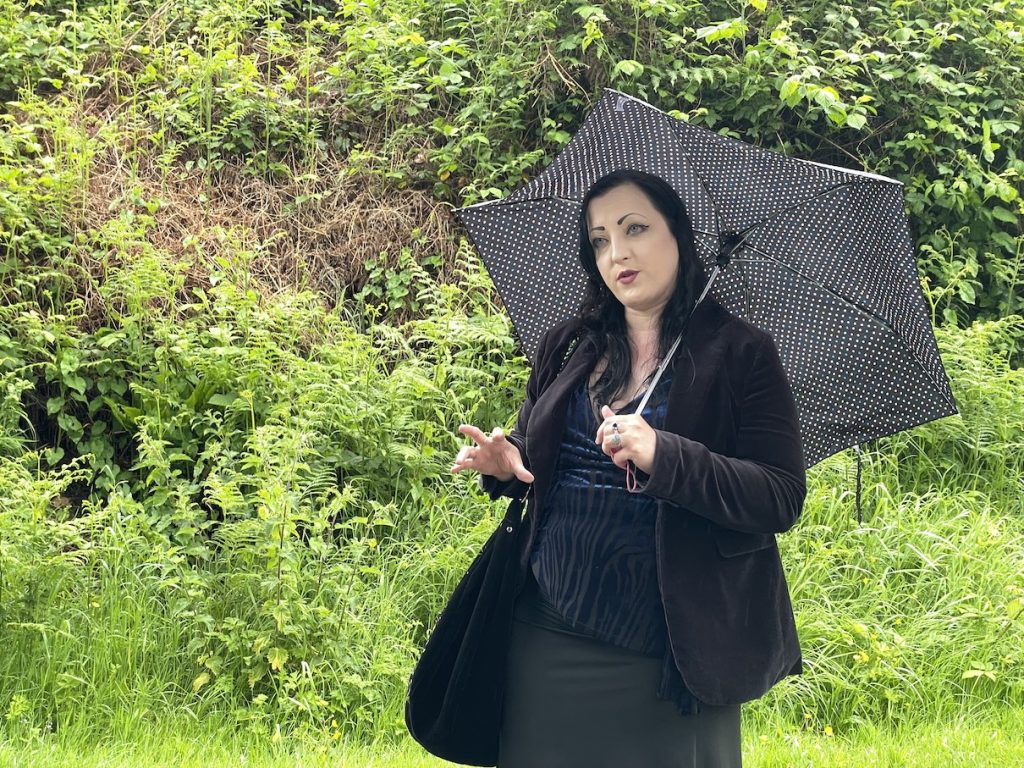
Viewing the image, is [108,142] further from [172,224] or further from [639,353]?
[639,353]

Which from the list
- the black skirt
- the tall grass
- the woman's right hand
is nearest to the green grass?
the tall grass

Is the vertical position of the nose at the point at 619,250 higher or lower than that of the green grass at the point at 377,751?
higher

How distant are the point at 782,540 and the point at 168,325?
3.37 meters

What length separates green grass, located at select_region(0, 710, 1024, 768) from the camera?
162 inches

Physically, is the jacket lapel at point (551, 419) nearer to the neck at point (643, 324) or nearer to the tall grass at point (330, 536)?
the neck at point (643, 324)

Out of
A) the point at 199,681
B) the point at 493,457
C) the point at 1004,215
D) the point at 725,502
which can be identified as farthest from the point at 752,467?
the point at 1004,215

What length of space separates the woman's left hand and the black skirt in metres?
0.51

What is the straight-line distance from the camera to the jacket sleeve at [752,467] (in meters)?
2.27

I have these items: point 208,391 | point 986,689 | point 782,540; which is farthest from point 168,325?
point 986,689

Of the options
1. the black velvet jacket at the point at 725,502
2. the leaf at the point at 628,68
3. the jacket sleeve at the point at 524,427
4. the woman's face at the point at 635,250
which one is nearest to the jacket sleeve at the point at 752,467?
the black velvet jacket at the point at 725,502

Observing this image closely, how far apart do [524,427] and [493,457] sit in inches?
8.8

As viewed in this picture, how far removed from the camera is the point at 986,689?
496cm

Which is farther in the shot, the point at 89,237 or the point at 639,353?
the point at 89,237

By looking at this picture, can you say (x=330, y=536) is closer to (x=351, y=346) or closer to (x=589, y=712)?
(x=351, y=346)
